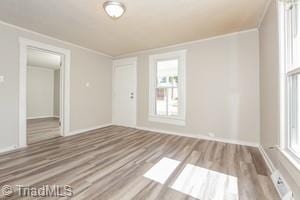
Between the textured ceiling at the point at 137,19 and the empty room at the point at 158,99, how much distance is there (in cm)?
2

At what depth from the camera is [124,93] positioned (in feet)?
16.6

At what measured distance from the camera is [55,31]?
3.14 meters

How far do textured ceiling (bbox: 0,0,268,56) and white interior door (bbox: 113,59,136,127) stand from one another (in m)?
1.38

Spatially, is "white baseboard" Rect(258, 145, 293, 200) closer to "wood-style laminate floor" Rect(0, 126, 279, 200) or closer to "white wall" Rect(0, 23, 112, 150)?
"wood-style laminate floor" Rect(0, 126, 279, 200)

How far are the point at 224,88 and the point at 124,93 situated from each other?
3.08 meters

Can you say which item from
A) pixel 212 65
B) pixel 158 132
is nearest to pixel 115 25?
pixel 212 65

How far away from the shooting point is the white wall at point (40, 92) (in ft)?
21.5

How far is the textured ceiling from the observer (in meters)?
2.19

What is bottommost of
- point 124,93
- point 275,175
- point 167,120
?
point 275,175

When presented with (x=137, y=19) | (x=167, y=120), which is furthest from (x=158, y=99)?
(x=137, y=19)

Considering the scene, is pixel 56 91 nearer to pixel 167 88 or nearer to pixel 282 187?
pixel 167 88

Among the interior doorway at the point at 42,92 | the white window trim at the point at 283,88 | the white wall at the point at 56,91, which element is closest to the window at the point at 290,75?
the white window trim at the point at 283,88

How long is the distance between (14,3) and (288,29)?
3.60 meters

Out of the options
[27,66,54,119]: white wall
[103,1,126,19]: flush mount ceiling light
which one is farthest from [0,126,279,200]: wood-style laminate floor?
[27,66,54,119]: white wall
